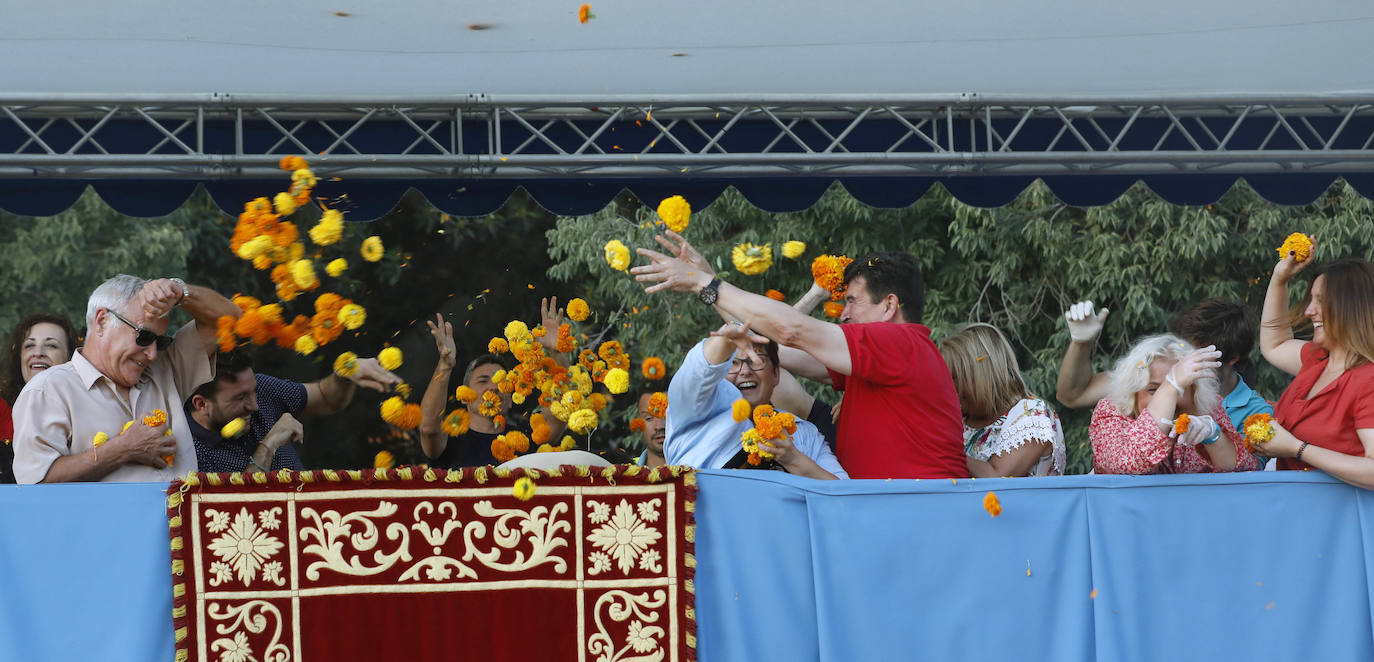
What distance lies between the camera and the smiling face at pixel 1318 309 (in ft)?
10.9

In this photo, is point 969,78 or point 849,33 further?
point 969,78

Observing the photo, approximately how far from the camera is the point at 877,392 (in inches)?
126

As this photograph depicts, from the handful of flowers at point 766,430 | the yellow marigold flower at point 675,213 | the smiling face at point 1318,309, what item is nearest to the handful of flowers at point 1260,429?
the smiling face at point 1318,309

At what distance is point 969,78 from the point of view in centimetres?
463

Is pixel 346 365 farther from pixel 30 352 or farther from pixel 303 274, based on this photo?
pixel 30 352

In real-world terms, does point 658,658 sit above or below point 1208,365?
below

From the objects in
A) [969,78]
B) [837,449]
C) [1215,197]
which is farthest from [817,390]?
[837,449]

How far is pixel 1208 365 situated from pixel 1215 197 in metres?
2.78

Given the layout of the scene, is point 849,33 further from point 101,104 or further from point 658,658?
point 101,104

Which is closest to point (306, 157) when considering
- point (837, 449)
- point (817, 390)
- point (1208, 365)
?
point (837, 449)

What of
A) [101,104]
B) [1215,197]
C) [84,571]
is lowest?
[84,571]

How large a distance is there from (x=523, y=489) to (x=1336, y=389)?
2.18m

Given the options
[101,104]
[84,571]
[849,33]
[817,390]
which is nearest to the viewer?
[84,571]

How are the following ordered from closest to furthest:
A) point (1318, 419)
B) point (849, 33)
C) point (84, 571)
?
1. point (84, 571)
2. point (1318, 419)
3. point (849, 33)
